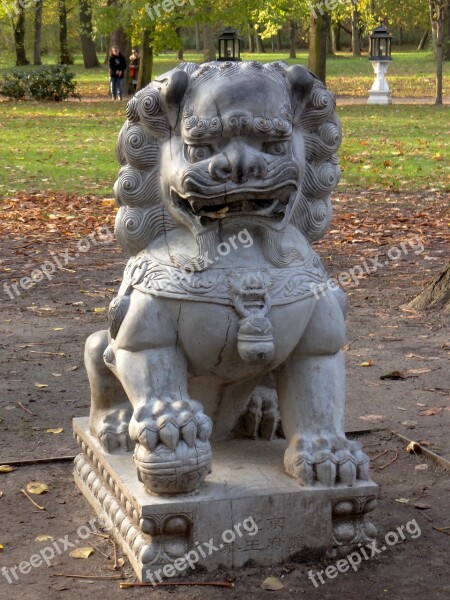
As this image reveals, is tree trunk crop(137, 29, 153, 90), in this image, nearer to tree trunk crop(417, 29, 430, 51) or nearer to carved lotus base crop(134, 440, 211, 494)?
carved lotus base crop(134, 440, 211, 494)

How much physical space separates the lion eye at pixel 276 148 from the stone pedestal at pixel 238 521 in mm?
1246

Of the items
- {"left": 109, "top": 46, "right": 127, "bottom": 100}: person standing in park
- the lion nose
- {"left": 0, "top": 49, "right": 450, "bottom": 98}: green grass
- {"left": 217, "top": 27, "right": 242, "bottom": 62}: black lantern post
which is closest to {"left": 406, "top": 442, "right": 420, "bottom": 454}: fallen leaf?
the lion nose

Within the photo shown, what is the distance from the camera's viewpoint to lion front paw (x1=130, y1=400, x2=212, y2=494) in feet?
12.3

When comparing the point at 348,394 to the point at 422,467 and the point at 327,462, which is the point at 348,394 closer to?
the point at 422,467

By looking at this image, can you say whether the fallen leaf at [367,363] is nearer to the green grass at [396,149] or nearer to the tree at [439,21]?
the green grass at [396,149]

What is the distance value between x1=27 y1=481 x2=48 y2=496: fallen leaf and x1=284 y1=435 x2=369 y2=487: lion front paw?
140 cm

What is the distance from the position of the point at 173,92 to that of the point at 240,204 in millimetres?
485

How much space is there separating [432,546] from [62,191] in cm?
1120

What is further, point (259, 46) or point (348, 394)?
point (259, 46)

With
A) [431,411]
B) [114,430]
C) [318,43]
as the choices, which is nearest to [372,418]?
[431,411]

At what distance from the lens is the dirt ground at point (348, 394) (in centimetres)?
390

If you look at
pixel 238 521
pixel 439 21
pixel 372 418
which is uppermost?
pixel 439 21

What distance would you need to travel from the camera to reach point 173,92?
388 cm

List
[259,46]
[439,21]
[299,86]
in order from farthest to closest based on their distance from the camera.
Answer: [259,46] < [439,21] < [299,86]
